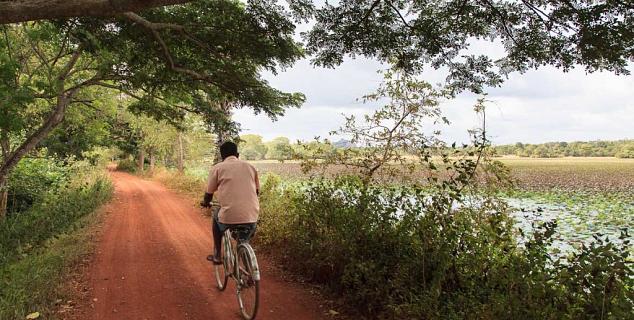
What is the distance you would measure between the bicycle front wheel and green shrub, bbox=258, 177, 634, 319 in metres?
1.19

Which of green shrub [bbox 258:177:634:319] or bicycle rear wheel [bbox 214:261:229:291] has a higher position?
green shrub [bbox 258:177:634:319]

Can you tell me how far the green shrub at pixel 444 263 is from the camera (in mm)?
3016

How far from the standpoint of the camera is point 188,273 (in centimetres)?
691

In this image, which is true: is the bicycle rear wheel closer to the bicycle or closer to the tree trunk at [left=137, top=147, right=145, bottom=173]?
the bicycle

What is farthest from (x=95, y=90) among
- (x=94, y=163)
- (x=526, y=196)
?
(x=526, y=196)

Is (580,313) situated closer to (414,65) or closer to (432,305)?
(432,305)

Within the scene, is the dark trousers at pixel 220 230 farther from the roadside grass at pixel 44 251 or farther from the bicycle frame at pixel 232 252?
the roadside grass at pixel 44 251

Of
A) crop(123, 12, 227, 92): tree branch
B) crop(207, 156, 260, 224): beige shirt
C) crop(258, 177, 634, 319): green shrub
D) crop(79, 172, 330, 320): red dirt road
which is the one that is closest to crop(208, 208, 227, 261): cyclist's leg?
crop(207, 156, 260, 224): beige shirt

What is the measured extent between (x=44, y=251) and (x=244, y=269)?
6.43m

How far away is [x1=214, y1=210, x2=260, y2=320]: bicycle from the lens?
4688 mm

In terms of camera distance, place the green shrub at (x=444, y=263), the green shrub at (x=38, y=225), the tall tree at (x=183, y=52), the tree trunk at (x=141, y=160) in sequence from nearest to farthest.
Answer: the green shrub at (x=444, y=263)
the tall tree at (x=183, y=52)
the green shrub at (x=38, y=225)
the tree trunk at (x=141, y=160)

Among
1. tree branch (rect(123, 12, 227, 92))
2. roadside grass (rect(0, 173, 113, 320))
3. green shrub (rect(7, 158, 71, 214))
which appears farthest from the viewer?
green shrub (rect(7, 158, 71, 214))

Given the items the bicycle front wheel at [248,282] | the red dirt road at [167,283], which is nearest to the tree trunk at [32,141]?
the red dirt road at [167,283]

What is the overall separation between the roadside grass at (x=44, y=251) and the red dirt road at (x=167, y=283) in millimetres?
446
